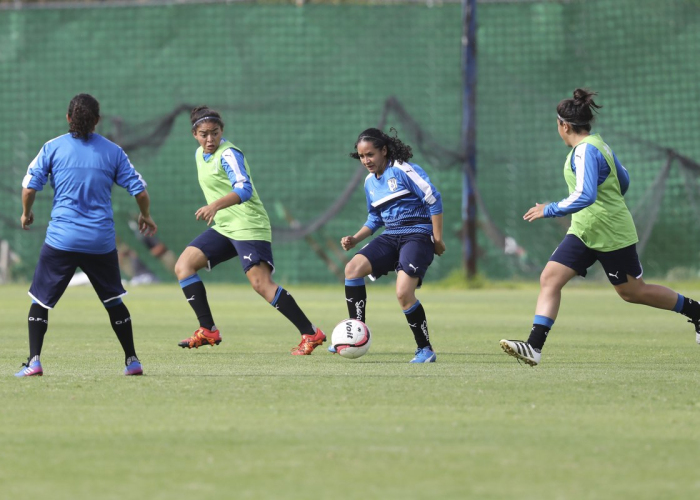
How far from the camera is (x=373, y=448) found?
539 centimetres

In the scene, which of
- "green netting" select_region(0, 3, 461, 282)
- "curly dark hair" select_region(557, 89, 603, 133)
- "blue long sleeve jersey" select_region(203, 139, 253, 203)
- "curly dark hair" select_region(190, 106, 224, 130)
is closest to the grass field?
"blue long sleeve jersey" select_region(203, 139, 253, 203)

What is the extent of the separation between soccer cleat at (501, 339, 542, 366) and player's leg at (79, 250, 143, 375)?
2.46 m

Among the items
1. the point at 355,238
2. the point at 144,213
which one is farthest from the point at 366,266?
the point at 144,213

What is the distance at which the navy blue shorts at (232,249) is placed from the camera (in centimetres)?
1073

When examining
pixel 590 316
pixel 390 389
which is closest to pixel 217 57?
pixel 590 316

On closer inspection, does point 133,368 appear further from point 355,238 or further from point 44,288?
point 355,238

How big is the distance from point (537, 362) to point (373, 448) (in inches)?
149

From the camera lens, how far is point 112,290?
26.9 ft

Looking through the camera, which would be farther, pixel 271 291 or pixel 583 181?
pixel 271 291

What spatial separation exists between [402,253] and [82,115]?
3061mm

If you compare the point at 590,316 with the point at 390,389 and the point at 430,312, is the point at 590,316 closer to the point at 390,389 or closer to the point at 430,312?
the point at 430,312

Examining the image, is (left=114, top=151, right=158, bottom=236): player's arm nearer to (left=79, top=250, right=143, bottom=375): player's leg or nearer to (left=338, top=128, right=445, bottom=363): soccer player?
(left=79, top=250, right=143, bottom=375): player's leg

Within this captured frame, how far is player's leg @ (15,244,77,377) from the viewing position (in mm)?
8094

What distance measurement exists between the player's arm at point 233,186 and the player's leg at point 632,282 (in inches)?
105
